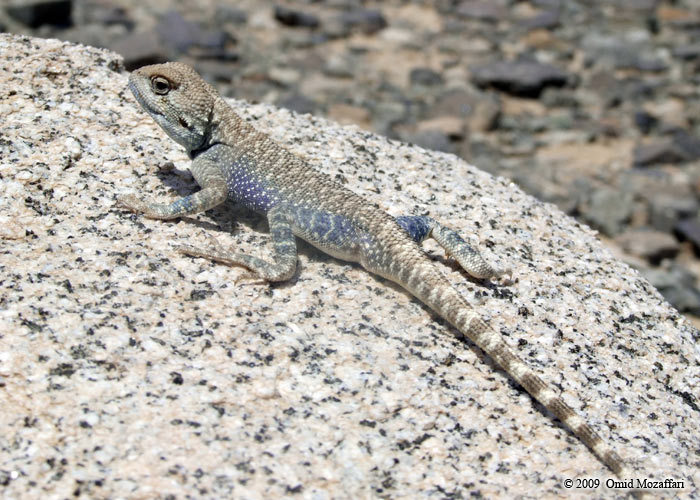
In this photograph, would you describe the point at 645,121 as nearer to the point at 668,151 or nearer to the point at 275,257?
the point at 668,151

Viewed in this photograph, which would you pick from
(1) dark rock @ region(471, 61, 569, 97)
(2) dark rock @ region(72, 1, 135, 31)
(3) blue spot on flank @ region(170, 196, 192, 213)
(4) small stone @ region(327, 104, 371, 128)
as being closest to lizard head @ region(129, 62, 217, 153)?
(3) blue spot on flank @ region(170, 196, 192, 213)

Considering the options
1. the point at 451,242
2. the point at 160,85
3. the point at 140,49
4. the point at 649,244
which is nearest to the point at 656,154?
the point at 649,244

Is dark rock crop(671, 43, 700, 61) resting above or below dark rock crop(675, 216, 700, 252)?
above

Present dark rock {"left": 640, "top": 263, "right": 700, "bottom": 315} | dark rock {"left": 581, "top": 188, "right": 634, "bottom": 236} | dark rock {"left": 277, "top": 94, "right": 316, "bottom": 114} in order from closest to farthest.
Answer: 1. dark rock {"left": 640, "top": 263, "right": 700, "bottom": 315}
2. dark rock {"left": 581, "top": 188, "right": 634, "bottom": 236}
3. dark rock {"left": 277, "top": 94, "right": 316, "bottom": 114}

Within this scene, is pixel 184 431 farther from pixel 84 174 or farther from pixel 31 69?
pixel 31 69

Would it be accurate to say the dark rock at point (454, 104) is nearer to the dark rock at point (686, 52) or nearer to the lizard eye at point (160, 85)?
the dark rock at point (686, 52)

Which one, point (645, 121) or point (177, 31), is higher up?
point (177, 31)

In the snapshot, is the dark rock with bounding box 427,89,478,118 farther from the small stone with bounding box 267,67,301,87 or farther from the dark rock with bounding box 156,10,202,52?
the dark rock with bounding box 156,10,202,52
